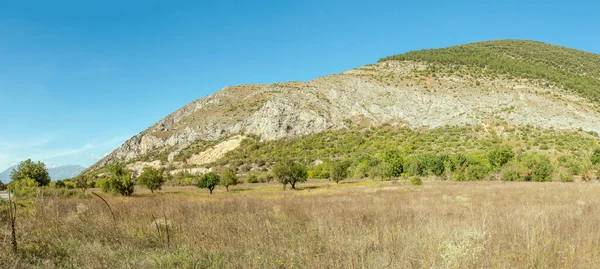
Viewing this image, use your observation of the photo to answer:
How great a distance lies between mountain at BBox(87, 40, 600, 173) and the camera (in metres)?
57.7

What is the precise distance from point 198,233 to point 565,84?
305 ft

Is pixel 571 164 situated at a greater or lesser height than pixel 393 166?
lesser

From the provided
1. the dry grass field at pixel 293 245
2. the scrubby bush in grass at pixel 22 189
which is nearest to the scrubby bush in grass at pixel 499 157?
the dry grass field at pixel 293 245

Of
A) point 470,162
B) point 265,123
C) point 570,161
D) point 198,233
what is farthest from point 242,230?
point 265,123

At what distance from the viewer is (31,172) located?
32938 millimetres

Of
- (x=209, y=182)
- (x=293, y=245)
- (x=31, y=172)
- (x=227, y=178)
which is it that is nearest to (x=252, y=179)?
(x=227, y=178)

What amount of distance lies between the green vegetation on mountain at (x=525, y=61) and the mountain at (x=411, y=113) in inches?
12.1

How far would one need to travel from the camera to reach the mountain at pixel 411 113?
57719 millimetres

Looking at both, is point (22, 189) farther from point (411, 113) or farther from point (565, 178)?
point (411, 113)

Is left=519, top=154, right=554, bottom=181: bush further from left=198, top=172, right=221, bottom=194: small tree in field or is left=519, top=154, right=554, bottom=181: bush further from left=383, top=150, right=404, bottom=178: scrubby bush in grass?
left=198, top=172, right=221, bottom=194: small tree in field

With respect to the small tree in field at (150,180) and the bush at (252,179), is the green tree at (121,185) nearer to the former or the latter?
the small tree in field at (150,180)

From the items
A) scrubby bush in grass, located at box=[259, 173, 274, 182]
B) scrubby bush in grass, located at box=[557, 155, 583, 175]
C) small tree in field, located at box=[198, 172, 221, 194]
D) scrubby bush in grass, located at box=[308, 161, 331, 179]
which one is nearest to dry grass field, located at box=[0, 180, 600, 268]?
small tree in field, located at box=[198, 172, 221, 194]

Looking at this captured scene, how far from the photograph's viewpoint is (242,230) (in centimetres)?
714

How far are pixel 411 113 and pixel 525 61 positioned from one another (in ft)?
143
